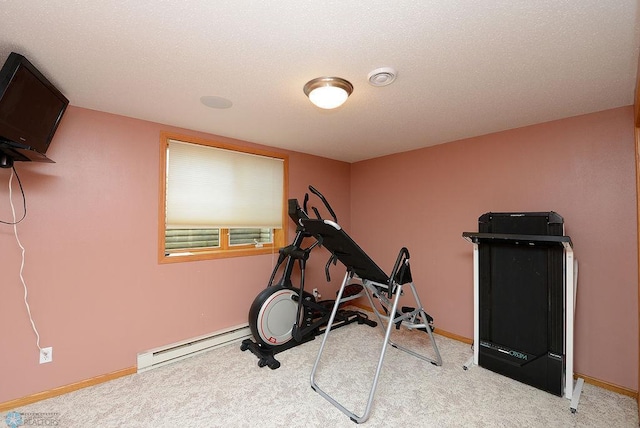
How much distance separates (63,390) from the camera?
2172 millimetres

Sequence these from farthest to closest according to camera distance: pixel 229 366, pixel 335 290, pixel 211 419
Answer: pixel 335 290 < pixel 229 366 < pixel 211 419

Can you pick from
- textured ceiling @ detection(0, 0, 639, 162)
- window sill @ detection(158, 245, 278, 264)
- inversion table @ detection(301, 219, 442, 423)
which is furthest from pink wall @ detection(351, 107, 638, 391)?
window sill @ detection(158, 245, 278, 264)

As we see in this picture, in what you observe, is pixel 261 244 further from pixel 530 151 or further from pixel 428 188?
pixel 530 151

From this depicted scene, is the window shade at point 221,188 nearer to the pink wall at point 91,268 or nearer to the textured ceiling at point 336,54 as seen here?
the pink wall at point 91,268

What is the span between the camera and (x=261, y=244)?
3447 mm

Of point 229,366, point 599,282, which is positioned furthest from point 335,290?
point 599,282

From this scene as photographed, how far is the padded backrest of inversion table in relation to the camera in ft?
6.56

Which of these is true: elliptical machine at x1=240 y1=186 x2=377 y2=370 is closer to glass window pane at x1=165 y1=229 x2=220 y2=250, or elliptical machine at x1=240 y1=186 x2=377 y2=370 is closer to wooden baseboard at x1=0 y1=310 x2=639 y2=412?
glass window pane at x1=165 y1=229 x2=220 y2=250

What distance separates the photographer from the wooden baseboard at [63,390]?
199 cm

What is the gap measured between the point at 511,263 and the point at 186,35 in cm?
299

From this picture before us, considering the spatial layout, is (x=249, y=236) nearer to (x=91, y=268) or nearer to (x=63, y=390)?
(x=91, y=268)

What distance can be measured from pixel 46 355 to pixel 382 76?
10.5 feet

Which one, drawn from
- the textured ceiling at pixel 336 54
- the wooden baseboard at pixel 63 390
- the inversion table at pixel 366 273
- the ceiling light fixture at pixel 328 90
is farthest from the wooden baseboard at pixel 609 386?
the wooden baseboard at pixel 63 390

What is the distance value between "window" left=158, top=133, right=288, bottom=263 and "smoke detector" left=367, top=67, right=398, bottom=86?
6.15 ft
